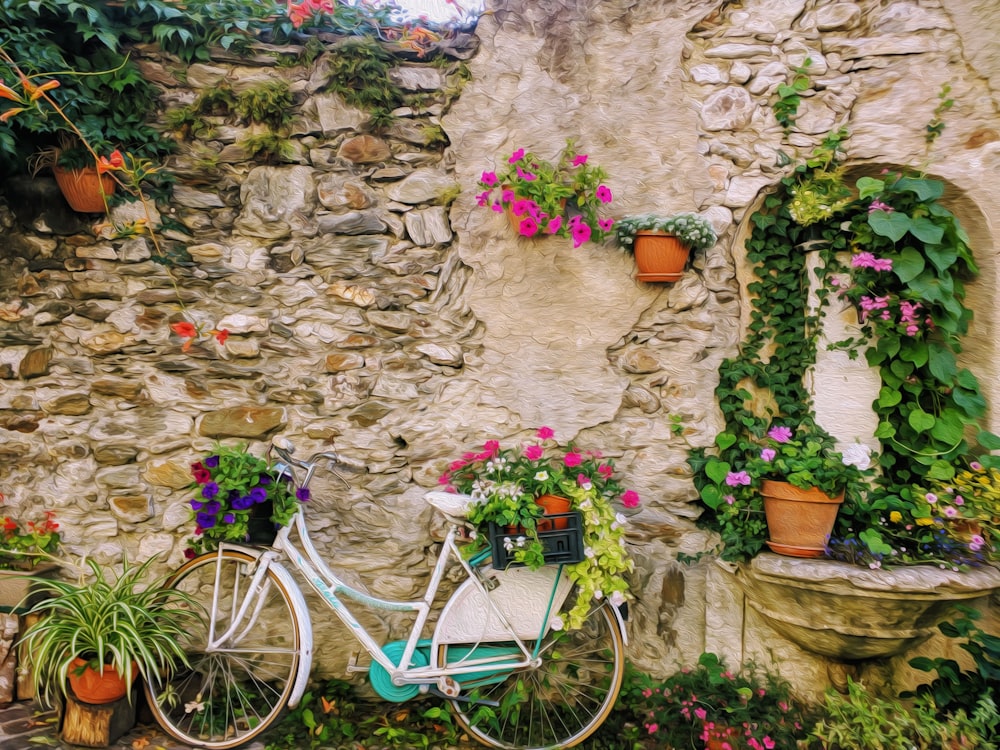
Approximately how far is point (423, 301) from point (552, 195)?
2.64 ft

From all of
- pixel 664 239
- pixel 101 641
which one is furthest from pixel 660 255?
pixel 101 641

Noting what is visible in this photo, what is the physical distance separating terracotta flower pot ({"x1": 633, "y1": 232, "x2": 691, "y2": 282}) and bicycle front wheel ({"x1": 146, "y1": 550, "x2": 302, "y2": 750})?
2.19m

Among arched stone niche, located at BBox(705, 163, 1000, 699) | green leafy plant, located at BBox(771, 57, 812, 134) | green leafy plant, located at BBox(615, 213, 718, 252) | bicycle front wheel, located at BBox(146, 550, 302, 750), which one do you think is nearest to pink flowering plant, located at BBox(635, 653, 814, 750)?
arched stone niche, located at BBox(705, 163, 1000, 699)

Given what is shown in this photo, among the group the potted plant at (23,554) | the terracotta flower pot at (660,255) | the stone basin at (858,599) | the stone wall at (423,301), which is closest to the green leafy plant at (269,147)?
the stone wall at (423,301)

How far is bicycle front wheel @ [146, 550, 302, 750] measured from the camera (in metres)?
2.53

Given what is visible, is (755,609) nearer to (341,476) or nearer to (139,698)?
(341,476)

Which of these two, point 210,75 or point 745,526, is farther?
point 210,75

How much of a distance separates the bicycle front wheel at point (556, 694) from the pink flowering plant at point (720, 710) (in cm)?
22

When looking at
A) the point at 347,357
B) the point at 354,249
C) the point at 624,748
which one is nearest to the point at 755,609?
the point at 624,748

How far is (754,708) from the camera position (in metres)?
2.66

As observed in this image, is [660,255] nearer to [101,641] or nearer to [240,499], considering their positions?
[240,499]

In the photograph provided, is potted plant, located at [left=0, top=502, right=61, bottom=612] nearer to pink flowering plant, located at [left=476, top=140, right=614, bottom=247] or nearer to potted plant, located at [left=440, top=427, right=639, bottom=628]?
potted plant, located at [left=440, top=427, right=639, bottom=628]

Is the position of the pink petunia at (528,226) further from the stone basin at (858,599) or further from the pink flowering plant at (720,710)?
the pink flowering plant at (720,710)

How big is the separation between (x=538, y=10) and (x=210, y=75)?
65.8 inches
